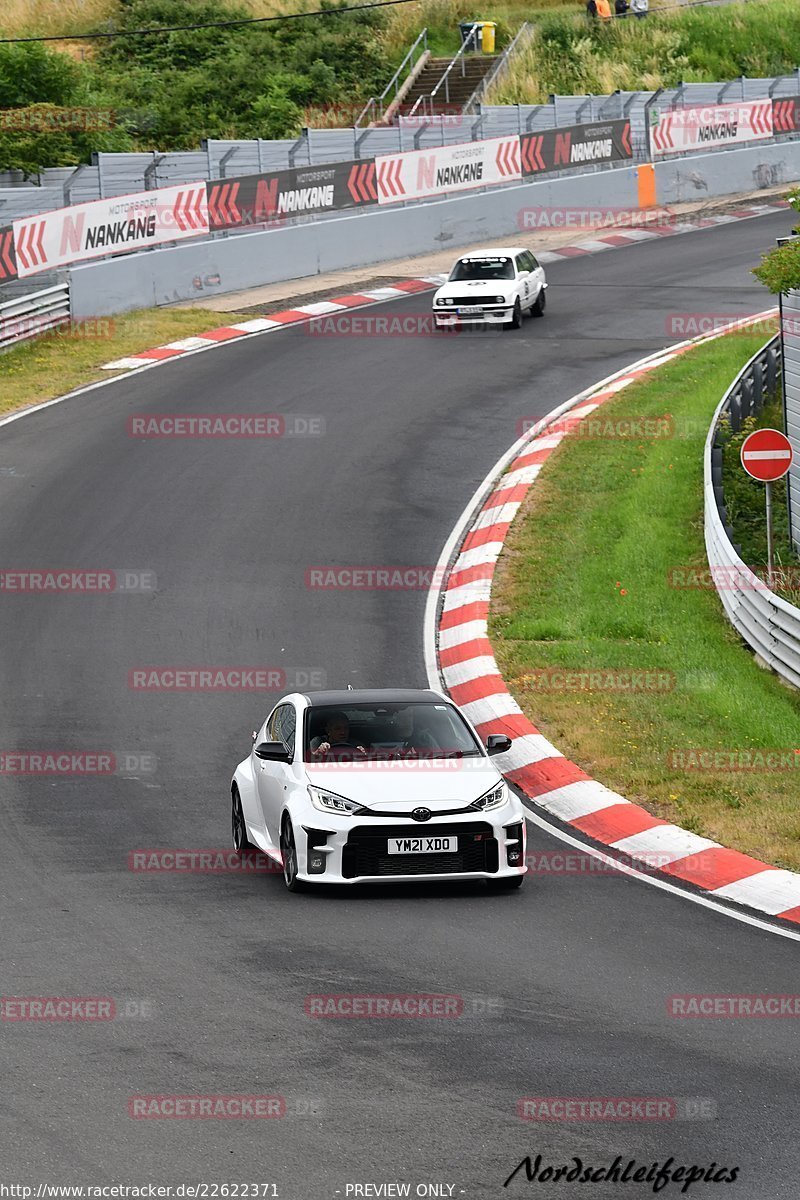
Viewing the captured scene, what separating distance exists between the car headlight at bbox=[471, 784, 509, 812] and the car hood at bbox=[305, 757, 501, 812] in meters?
0.04

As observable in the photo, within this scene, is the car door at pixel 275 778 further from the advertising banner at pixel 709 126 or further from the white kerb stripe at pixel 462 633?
the advertising banner at pixel 709 126

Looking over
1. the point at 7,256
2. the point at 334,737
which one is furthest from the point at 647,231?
the point at 334,737

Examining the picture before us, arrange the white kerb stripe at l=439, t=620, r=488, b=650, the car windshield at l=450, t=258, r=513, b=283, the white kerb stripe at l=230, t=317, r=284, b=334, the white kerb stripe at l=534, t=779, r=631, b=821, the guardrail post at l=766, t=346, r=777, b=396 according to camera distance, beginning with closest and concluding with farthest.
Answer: the white kerb stripe at l=534, t=779, r=631, b=821
the white kerb stripe at l=439, t=620, r=488, b=650
the guardrail post at l=766, t=346, r=777, b=396
the car windshield at l=450, t=258, r=513, b=283
the white kerb stripe at l=230, t=317, r=284, b=334

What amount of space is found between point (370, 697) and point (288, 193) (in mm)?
27783

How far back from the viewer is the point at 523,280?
34.0 meters

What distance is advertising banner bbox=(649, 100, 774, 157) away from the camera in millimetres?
47875

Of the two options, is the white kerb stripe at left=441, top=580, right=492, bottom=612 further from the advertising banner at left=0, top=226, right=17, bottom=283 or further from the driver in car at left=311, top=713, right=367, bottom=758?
the advertising banner at left=0, top=226, right=17, bottom=283

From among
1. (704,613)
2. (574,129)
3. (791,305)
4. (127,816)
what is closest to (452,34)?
(574,129)

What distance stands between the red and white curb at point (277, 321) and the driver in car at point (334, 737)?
1961 centimetres

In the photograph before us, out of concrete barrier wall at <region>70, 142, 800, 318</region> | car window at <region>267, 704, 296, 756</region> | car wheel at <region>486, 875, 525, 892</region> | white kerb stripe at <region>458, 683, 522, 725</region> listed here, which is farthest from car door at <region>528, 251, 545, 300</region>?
car wheel at <region>486, 875, 525, 892</region>

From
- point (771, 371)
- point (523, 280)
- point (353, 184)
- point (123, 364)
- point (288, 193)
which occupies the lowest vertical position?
point (771, 371)

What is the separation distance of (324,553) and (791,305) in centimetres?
727

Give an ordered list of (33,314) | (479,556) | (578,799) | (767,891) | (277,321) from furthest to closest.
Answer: (277,321)
(33,314)
(479,556)
(578,799)
(767,891)

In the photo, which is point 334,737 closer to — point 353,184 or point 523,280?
point 523,280
